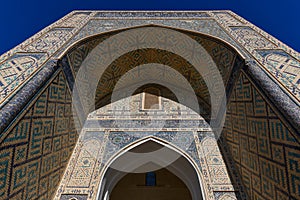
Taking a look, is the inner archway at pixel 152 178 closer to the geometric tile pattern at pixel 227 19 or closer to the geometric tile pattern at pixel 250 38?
the geometric tile pattern at pixel 250 38

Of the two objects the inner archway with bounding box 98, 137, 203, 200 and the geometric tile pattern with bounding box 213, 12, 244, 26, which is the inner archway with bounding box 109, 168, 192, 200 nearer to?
the inner archway with bounding box 98, 137, 203, 200

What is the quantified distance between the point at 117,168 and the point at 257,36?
3449 millimetres

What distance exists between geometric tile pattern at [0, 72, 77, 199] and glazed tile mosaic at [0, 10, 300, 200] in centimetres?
1

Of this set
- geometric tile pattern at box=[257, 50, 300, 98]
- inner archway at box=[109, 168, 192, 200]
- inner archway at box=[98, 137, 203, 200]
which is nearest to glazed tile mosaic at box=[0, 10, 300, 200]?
geometric tile pattern at box=[257, 50, 300, 98]

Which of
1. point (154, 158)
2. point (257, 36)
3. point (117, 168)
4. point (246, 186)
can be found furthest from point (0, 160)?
point (257, 36)

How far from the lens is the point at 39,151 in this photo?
9.37 feet

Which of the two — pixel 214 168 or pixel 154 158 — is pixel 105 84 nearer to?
pixel 154 158

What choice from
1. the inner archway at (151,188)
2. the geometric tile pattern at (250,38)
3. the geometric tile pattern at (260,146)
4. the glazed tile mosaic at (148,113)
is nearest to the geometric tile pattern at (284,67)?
the glazed tile mosaic at (148,113)

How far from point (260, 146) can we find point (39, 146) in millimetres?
2851

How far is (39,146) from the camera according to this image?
2.86 m

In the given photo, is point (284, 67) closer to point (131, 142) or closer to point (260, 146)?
point (260, 146)

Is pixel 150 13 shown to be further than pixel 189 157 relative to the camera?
Yes

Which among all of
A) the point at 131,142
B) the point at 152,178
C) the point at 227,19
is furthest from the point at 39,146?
the point at 152,178

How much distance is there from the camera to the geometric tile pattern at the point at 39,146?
2.30m
